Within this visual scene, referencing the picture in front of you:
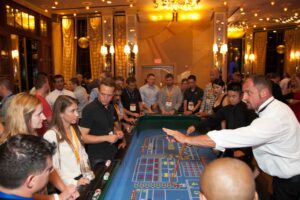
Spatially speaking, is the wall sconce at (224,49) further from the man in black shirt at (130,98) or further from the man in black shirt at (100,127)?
the man in black shirt at (100,127)

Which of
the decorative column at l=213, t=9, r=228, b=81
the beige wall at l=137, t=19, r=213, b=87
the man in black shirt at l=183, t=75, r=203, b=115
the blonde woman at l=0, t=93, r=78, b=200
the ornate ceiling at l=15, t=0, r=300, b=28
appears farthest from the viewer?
the beige wall at l=137, t=19, r=213, b=87

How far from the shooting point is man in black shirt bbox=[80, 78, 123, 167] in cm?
248

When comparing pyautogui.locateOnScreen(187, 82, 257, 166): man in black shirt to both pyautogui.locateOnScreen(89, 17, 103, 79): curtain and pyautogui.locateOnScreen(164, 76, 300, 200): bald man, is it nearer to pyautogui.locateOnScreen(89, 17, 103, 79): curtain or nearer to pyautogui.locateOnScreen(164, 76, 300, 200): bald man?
pyautogui.locateOnScreen(164, 76, 300, 200): bald man

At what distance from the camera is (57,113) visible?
209cm

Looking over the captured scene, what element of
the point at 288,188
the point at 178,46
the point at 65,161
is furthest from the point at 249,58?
the point at 65,161

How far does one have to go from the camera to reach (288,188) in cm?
195

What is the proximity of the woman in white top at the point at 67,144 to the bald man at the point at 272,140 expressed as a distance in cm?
74

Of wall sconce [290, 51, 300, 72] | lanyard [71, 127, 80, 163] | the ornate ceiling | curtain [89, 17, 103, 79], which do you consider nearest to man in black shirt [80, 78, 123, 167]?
lanyard [71, 127, 80, 163]

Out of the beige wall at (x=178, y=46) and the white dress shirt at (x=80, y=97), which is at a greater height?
the beige wall at (x=178, y=46)

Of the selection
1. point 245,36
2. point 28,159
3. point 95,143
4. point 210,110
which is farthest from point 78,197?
point 245,36

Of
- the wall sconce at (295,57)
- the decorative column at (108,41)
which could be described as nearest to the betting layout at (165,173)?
the decorative column at (108,41)

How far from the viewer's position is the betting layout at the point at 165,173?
6.78 feet

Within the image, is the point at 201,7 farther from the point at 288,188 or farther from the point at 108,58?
the point at 288,188

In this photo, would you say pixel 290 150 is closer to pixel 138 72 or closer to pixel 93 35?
pixel 138 72
